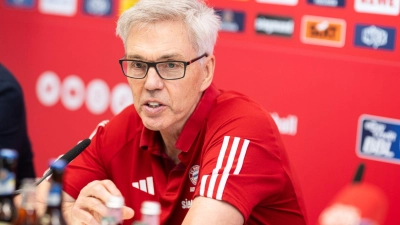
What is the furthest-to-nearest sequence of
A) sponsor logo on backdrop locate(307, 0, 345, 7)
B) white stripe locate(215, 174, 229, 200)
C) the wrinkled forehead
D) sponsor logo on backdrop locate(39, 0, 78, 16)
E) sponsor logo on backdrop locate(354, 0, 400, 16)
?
sponsor logo on backdrop locate(39, 0, 78, 16) < sponsor logo on backdrop locate(307, 0, 345, 7) < sponsor logo on backdrop locate(354, 0, 400, 16) < the wrinkled forehead < white stripe locate(215, 174, 229, 200)

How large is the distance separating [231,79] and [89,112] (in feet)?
2.73

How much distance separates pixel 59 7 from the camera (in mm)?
3658

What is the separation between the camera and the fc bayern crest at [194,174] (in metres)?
2.04

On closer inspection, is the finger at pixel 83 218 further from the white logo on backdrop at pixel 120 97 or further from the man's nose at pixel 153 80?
the white logo on backdrop at pixel 120 97

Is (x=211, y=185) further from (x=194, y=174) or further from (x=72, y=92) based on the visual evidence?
(x=72, y=92)

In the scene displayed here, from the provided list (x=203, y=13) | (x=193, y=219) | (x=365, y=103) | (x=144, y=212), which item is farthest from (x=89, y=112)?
(x=144, y=212)

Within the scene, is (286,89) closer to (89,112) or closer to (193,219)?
(89,112)

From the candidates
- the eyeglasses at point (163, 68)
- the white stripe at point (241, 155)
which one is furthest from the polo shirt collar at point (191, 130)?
the white stripe at point (241, 155)

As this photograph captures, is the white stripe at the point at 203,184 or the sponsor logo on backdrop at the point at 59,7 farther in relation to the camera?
the sponsor logo on backdrop at the point at 59,7

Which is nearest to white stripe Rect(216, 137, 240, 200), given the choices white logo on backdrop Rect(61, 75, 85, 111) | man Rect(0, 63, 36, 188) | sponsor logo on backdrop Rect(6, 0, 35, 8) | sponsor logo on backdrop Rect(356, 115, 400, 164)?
man Rect(0, 63, 36, 188)

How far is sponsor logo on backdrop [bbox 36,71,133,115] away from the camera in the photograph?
11.6 ft

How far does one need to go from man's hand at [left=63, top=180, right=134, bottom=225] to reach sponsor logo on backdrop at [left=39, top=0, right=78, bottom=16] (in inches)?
71.9

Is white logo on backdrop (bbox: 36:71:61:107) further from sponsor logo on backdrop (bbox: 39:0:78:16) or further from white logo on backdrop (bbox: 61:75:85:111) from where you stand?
sponsor logo on backdrop (bbox: 39:0:78:16)

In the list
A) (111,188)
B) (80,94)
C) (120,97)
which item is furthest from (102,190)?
(80,94)
